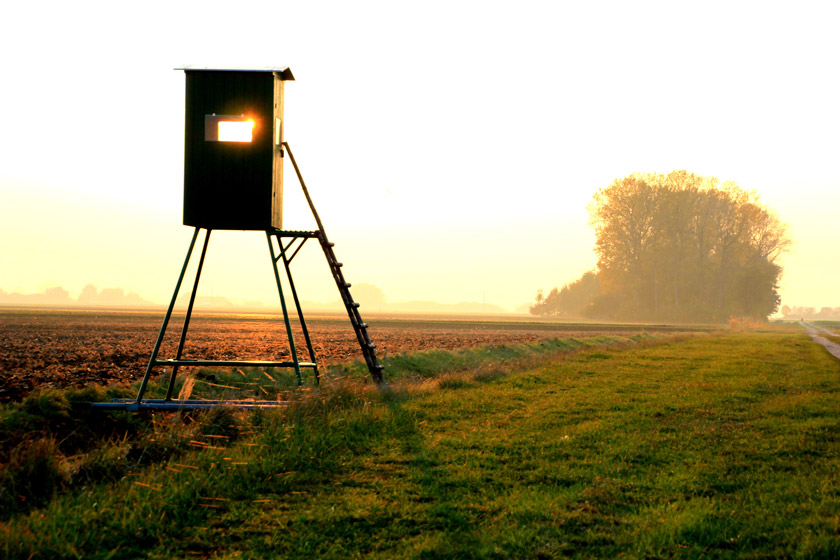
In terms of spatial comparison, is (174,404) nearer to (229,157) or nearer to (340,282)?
(340,282)

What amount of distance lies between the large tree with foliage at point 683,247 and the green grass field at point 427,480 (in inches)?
2984

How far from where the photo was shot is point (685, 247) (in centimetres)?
8825

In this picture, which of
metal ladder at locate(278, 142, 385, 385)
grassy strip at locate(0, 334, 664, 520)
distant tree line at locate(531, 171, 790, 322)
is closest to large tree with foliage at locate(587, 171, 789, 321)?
distant tree line at locate(531, 171, 790, 322)

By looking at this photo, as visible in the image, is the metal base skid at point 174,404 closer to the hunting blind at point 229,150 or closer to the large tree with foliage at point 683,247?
the hunting blind at point 229,150

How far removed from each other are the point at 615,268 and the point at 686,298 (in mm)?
12405

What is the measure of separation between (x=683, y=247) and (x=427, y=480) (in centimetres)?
8931

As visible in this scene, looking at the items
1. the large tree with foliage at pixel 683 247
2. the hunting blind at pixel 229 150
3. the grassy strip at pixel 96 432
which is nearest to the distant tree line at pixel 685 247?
the large tree with foliage at pixel 683 247

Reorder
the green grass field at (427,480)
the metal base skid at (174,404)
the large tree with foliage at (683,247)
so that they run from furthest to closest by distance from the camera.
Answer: the large tree with foliage at (683,247) < the metal base skid at (174,404) < the green grass field at (427,480)

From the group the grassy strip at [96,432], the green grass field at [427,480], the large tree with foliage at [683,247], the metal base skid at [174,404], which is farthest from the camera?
the large tree with foliage at [683,247]

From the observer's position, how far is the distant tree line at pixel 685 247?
85.2 m

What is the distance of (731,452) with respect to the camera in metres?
9.70

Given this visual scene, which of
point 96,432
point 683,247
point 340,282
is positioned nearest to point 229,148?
point 340,282

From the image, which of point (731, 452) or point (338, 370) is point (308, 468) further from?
point (338, 370)

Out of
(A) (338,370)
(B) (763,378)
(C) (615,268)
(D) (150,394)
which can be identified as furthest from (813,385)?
(C) (615,268)
